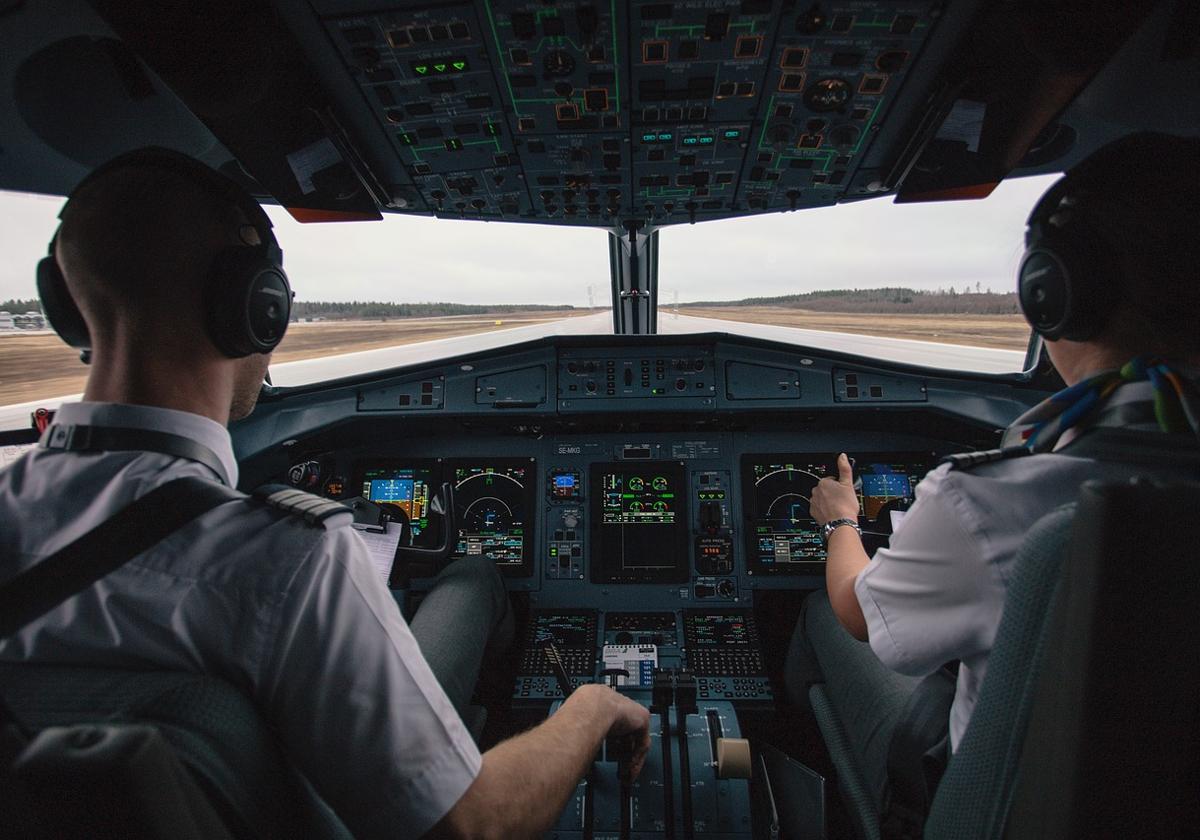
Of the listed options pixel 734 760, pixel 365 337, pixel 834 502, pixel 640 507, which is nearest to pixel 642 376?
pixel 640 507

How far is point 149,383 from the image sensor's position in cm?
78

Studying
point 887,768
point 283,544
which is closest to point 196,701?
point 283,544

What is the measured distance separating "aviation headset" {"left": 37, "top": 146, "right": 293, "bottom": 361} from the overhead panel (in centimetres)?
74

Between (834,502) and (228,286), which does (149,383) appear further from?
(834,502)

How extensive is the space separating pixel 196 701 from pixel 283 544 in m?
0.18

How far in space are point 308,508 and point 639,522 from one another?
2.09m

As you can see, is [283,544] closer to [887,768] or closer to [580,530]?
[887,768]

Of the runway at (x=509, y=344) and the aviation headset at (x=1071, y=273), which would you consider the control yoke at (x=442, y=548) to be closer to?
the runway at (x=509, y=344)

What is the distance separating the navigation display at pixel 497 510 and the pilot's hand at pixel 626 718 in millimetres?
1320

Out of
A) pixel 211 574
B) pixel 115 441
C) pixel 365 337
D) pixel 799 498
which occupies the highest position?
pixel 365 337

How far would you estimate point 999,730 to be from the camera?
77 centimetres

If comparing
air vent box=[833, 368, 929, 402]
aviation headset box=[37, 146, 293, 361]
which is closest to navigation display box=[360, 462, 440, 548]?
aviation headset box=[37, 146, 293, 361]

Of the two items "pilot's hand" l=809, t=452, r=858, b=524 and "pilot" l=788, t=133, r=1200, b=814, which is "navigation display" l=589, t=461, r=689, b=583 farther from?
"pilot" l=788, t=133, r=1200, b=814

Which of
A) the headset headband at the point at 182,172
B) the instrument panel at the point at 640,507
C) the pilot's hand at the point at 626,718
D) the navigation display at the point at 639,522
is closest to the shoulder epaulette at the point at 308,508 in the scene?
the headset headband at the point at 182,172
